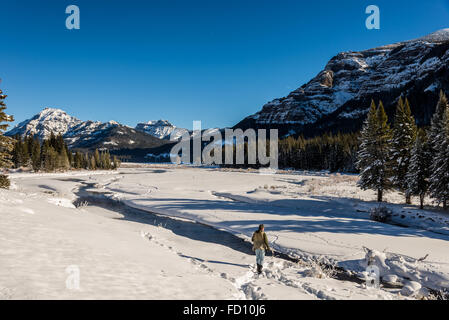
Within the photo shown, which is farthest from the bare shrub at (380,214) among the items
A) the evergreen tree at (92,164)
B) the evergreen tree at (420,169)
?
the evergreen tree at (92,164)

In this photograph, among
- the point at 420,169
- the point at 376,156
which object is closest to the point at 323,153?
the point at 376,156

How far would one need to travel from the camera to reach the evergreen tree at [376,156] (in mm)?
26000

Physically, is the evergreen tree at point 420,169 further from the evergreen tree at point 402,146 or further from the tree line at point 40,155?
the tree line at point 40,155

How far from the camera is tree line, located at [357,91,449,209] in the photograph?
2239 centimetres

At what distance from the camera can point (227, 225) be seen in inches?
661

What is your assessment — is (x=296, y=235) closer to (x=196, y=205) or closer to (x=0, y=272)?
(x=196, y=205)

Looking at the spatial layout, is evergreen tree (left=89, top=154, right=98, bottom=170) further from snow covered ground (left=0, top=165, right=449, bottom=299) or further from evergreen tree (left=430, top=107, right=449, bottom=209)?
evergreen tree (left=430, top=107, right=449, bottom=209)

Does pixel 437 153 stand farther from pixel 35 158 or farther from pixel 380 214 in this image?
pixel 35 158

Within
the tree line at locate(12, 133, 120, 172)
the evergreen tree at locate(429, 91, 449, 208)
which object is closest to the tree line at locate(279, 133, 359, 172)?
the evergreen tree at locate(429, 91, 449, 208)

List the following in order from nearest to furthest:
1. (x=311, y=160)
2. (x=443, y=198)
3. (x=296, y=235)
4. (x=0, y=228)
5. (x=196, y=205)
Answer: (x=0, y=228)
(x=296, y=235)
(x=443, y=198)
(x=196, y=205)
(x=311, y=160)

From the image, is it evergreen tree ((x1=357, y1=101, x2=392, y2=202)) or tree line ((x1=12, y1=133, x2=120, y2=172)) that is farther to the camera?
tree line ((x1=12, y1=133, x2=120, y2=172))

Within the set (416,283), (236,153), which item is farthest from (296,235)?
(236,153)

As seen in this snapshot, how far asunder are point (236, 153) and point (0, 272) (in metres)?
109
